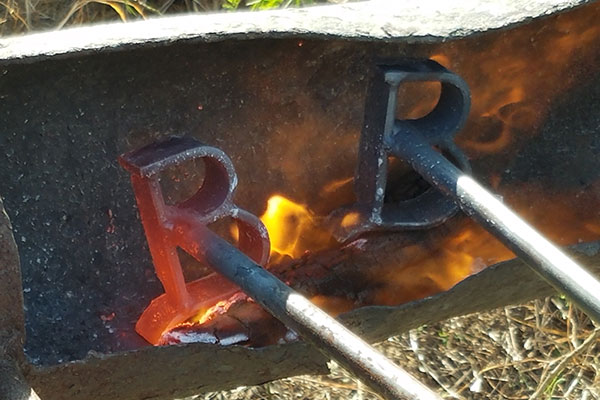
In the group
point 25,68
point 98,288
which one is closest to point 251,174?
point 98,288

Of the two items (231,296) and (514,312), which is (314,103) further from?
(514,312)

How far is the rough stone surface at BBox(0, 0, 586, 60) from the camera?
4.14ft

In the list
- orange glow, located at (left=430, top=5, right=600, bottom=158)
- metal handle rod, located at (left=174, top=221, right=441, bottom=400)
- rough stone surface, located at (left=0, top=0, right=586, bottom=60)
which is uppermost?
orange glow, located at (left=430, top=5, right=600, bottom=158)

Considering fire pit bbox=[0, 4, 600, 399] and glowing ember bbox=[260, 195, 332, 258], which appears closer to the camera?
fire pit bbox=[0, 4, 600, 399]

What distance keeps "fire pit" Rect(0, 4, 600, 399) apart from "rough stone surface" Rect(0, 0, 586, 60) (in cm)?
2

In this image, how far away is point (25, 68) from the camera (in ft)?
4.60

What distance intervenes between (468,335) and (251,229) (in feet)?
4.48

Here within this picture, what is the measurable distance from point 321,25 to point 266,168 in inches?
15.4

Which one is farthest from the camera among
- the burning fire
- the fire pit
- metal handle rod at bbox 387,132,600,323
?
the burning fire

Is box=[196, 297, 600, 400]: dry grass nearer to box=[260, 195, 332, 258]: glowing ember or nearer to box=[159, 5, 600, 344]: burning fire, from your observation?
box=[159, 5, 600, 344]: burning fire

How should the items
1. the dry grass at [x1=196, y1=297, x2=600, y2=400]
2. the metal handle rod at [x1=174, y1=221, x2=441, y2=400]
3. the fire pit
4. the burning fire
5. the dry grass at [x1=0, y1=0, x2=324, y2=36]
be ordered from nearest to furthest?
the metal handle rod at [x1=174, y1=221, x2=441, y2=400]
the fire pit
the burning fire
the dry grass at [x1=196, y1=297, x2=600, y2=400]
the dry grass at [x1=0, y1=0, x2=324, y2=36]

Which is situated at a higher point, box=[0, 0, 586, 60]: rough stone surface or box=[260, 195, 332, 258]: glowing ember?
box=[0, 0, 586, 60]: rough stone surface

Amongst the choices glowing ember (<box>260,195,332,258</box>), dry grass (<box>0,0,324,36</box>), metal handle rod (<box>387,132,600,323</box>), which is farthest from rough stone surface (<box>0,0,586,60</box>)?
dry grass (<box>0,0,324,36</box>)

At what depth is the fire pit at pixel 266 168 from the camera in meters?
1.45
